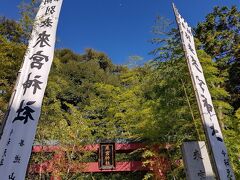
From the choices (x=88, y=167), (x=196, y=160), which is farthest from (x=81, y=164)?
(x=196, y=160)

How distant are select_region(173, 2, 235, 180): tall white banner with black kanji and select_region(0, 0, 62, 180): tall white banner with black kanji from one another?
2.37 metres

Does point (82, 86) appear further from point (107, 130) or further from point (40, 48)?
point (40, 48)

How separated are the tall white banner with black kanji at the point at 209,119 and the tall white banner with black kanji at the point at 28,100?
237cm

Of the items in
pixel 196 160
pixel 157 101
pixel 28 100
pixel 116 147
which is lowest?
pixel 196 160

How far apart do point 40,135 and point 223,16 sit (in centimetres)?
1043

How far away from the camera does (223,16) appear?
42.3 feet

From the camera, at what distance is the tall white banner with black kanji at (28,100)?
3.03 meters

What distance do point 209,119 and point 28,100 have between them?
2672mm

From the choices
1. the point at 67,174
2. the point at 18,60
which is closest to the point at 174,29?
the point at 18,60

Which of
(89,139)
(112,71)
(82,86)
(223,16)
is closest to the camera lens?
(89,139)

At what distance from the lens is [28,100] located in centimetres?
355

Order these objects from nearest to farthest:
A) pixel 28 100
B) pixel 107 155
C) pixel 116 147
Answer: pixel 28 100 → pixel 107 155 → pixel 116 147

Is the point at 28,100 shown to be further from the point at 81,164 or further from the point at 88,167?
the point at 88,167

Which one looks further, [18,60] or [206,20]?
[206,20]
